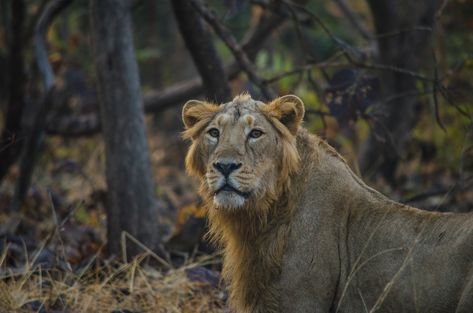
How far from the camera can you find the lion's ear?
507 cm

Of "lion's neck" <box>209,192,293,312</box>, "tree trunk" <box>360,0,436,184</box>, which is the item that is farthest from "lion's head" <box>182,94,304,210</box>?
"tree trunk" <box>360,0,436,184</box>

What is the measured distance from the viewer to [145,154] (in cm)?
714

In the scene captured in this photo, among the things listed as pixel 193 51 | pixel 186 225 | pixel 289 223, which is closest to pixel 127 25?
pixel 193 51

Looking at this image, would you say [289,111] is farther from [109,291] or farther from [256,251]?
[109,291]

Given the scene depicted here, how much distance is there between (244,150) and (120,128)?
2.40 metres

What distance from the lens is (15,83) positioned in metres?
8.88

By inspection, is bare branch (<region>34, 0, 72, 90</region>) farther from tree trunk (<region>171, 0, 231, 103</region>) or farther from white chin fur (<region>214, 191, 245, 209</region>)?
white chin fur (<region>214, 191, 245, 209</region>)

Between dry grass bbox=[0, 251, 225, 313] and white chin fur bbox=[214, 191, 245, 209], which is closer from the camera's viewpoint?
white chin fur bbox=[214, 191, 245, 209]

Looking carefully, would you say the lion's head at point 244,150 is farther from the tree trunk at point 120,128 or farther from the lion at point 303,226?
the tree trunk at point 120,128

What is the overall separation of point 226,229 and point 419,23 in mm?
5329

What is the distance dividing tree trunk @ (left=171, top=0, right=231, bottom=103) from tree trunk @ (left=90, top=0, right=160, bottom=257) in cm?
54

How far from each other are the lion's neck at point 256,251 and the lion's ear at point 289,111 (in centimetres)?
43

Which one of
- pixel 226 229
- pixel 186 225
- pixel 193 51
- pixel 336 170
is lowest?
pixel 186 225

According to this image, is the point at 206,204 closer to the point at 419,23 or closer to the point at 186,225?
the point at 186,225
